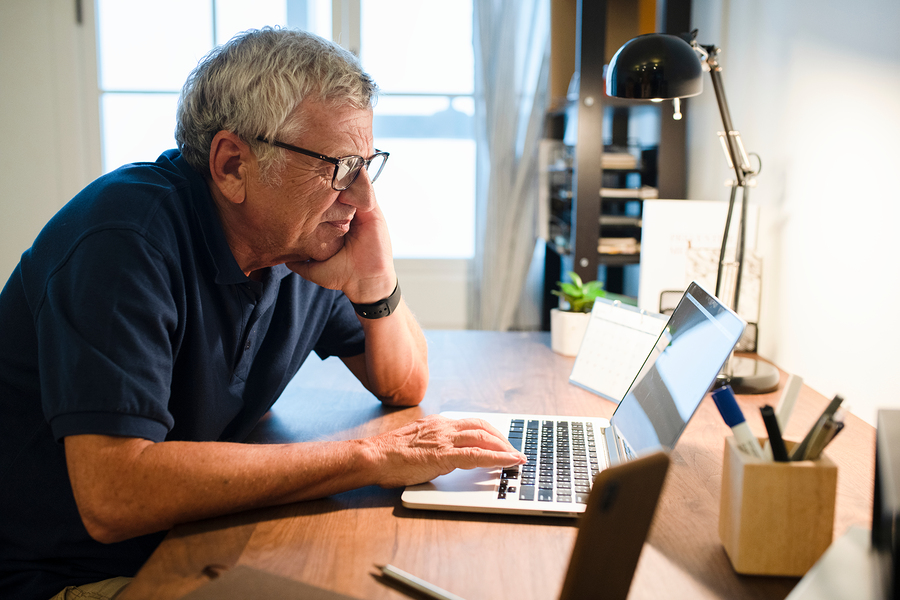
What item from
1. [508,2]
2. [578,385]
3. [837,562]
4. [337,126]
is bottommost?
[578,385]

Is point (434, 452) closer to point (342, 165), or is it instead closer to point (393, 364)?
point (393, 364)

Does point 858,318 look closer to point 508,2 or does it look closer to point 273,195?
point 273,195

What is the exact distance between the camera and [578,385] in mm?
1225

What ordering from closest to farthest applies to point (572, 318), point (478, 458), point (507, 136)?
point (478, 458)
point (572, 318)
point (507, 136)

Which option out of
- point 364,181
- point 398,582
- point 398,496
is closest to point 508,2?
point 364,181

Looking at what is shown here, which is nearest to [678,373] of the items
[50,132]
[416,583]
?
[416,583]

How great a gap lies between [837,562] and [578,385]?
27.8 inches

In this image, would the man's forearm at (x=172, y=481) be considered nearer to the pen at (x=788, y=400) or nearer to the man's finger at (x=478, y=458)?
the man's finger at (x=478, y=458)

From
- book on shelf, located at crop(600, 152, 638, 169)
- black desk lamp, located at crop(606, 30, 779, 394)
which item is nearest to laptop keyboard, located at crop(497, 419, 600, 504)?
black desk lamp, located at crop(606, 30, 779, 394)

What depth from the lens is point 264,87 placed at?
888 millimetres

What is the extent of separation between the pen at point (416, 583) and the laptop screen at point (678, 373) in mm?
265

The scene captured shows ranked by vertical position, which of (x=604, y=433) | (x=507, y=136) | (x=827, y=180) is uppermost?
(x=507, y=136)

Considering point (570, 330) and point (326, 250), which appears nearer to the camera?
point (326, 250)

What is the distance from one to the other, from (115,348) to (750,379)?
104 cm
